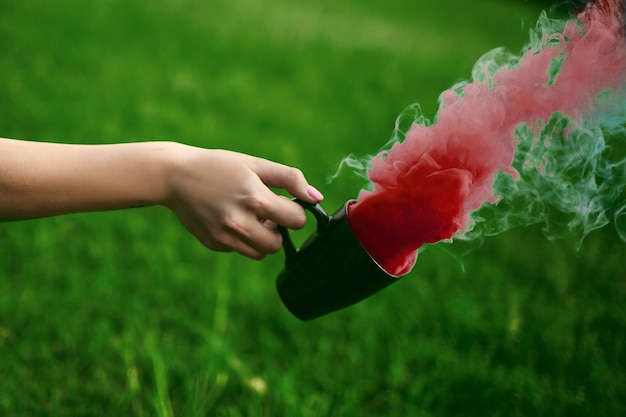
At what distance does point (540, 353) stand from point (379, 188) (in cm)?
105

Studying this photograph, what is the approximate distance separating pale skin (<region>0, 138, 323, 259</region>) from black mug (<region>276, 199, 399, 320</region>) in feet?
0.20

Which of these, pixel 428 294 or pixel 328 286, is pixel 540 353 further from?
pixel 328 286

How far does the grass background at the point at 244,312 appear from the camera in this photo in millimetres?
1599

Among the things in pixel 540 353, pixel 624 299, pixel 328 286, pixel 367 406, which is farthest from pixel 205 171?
pixel 624 299

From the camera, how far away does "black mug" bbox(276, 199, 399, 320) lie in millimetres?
1091

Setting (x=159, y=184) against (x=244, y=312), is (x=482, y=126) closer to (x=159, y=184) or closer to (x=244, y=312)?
(x=159, y=184)

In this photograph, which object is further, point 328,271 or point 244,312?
point 244,312

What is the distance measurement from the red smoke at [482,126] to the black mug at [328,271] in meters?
0.04

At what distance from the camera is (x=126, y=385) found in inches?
61.8

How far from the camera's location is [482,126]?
105 cm

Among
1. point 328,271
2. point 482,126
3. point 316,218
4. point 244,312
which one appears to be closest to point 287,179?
point 316,218

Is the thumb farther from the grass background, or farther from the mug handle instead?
the grass background

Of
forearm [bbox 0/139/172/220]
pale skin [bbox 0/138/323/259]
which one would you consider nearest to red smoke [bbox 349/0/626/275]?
pale skin [bbox 0/138/323/259]

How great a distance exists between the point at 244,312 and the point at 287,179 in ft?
3.24
